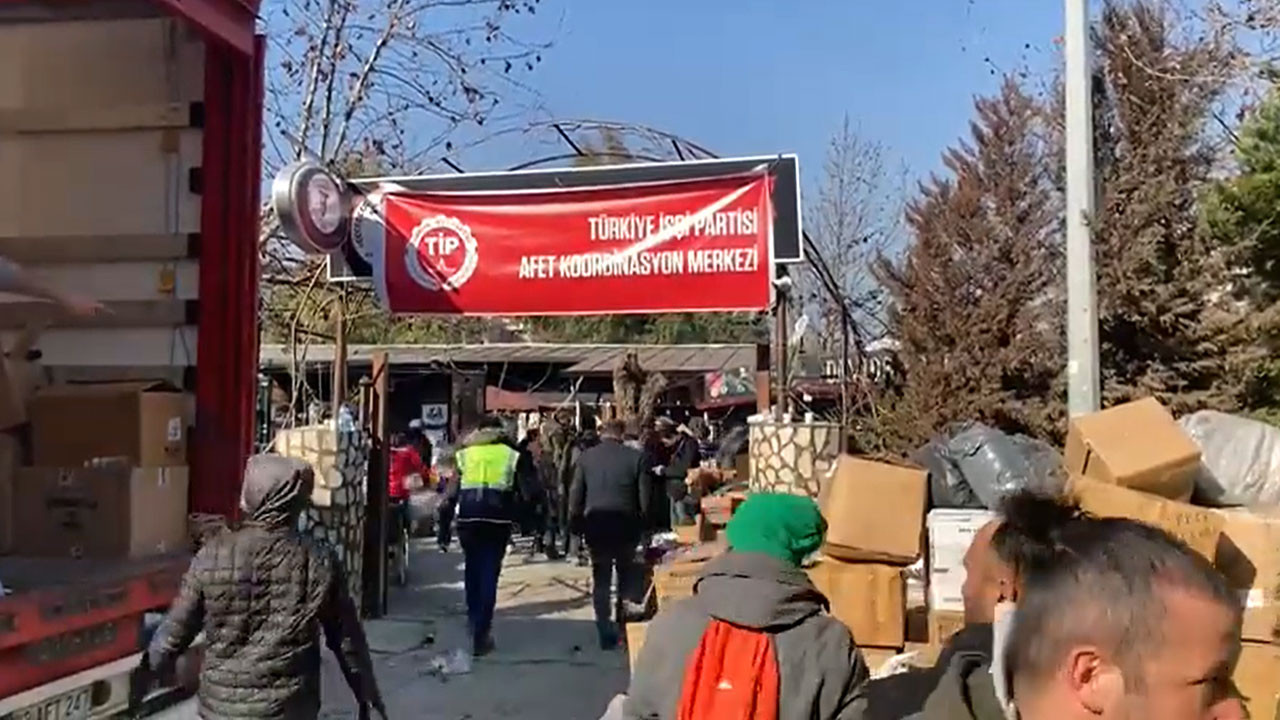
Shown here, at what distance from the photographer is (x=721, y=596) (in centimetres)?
296

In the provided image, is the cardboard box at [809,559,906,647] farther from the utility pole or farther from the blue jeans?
the blue jeans

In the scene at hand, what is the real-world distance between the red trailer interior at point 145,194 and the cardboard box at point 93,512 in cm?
12

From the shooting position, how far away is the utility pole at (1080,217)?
6742 millimetres

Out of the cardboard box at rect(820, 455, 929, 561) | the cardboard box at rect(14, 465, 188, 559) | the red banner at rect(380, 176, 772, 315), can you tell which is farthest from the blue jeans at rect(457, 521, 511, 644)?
the cardboard box at rect(14, 465, 188, 559)

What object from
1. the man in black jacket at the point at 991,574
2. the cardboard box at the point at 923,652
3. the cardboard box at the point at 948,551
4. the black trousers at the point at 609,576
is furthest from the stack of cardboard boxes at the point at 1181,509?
the black trousers at the point at 609,576

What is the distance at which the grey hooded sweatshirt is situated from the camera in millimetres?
2906

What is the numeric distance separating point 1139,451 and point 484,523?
463 cm

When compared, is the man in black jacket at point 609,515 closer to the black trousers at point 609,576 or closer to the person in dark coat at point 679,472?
the black trousers at point 609,576

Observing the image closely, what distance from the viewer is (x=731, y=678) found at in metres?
2.86

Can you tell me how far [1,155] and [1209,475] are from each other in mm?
5221

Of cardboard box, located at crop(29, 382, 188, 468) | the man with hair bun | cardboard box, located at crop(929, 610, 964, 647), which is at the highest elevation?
cardboard box, located at crop(29, 382, 188, 468)

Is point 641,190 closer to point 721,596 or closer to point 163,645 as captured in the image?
point 163,645

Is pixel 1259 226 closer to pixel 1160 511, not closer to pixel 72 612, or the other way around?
pixel 1160 511

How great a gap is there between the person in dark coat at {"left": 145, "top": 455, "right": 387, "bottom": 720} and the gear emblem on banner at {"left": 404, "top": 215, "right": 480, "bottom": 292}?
14.8ft
